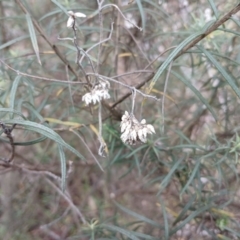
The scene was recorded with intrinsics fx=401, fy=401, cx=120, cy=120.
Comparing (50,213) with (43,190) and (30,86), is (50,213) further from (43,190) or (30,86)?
(30,86)

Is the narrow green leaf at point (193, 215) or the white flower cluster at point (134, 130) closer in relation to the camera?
the white flower cluster at point (134, 130)

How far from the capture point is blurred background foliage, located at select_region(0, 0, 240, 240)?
993 mm

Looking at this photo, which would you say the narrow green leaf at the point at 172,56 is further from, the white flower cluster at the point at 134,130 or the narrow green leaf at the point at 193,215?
the narrow green leaf at the point at 193,215

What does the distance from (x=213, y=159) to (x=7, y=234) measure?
0.77 meters

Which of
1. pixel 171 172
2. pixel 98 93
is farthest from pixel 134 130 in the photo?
pixel 171 172

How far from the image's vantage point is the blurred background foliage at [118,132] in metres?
0.99

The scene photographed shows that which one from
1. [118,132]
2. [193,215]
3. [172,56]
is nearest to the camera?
[172,56]

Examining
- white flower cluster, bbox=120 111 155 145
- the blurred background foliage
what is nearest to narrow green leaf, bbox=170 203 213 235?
the blurred background foliage

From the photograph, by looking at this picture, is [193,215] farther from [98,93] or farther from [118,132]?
[98,93]

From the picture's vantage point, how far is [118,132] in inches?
42.2

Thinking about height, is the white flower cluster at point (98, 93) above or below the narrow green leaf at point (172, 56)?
above

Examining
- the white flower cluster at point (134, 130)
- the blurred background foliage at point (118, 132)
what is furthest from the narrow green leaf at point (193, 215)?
the white flower cluster at point (134, 130)

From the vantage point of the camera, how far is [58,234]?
1.58m

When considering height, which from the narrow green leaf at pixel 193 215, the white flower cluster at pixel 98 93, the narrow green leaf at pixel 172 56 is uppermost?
the white flower cluster at pixel 98 93
